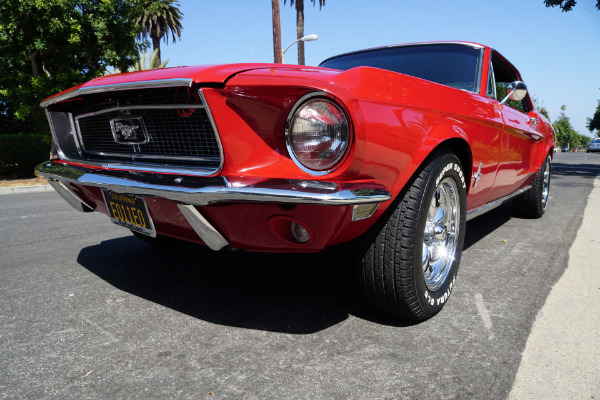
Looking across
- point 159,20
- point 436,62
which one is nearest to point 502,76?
point 436,62

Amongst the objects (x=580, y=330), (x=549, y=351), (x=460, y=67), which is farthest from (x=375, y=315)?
(x=460, y=67)

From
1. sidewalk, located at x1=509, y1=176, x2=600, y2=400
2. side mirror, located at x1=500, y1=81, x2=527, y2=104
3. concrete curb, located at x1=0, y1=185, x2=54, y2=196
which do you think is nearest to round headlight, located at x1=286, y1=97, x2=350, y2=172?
sidewalk, located at x1=509, y1=176, x2=600, y2=400

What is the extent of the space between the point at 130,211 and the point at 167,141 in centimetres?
39

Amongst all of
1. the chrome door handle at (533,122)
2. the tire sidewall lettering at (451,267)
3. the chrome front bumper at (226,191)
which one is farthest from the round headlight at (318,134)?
the chrome door handle at (533,122)

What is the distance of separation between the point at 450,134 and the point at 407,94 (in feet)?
1.22

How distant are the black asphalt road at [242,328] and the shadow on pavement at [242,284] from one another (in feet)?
0.03

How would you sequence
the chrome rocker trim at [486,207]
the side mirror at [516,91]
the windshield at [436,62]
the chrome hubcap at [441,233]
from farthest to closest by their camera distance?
1. the side mirror at [516,91]
2. the windshield at [436,62]
3. the chrome rocker trim at [486,207]
4. the chrome hubcap at [441,233]

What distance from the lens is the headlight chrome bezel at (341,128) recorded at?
156cm

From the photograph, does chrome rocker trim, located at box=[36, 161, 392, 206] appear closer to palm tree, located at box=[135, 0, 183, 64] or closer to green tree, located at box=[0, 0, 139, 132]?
green tree, located at box=[0, 0, 139, 132]

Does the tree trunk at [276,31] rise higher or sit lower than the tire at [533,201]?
higher

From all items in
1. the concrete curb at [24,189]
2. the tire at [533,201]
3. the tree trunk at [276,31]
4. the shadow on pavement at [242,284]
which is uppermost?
the tree trunk at [276,31]

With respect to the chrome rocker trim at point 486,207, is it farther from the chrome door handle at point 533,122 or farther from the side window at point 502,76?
the side window at point 502,76

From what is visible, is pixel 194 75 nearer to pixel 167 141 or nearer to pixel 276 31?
pixel 167 141

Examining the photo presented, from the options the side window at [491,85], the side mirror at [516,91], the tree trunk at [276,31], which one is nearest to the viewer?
the side window at [491,85]
